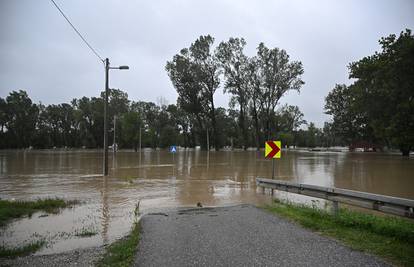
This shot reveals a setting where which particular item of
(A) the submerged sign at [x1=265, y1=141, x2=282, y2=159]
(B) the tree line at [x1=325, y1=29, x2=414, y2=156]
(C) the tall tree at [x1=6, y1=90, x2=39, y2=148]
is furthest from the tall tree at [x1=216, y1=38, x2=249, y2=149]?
(C) the tall tree at [x1=6, y1=90, x2=39, y2=148]

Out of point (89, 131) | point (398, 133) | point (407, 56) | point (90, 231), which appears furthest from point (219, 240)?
point (89, 131)

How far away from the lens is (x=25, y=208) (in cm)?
916

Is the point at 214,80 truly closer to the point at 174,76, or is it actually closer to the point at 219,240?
the point at 174,76

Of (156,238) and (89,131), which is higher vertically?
(89,131)

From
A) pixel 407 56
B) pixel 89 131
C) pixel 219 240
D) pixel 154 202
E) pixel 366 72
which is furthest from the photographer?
pixel 89 131

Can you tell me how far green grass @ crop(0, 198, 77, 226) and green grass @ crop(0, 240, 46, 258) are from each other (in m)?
2.29

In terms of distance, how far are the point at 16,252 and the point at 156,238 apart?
2.33m

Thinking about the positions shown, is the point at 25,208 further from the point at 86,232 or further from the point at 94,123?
the point at 94,123

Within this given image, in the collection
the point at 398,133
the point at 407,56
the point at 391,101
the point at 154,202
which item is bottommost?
the point at 154,202

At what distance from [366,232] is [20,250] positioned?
6323 millimetres

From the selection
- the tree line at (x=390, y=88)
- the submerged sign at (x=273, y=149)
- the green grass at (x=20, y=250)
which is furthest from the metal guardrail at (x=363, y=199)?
the tree line at (x=390, y=88)

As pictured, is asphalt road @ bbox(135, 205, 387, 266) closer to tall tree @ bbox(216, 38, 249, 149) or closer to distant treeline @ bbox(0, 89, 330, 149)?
tall tree @ bbox(216, 38, 249, 149)

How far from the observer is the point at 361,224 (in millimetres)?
6656

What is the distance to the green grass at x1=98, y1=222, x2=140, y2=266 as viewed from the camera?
4.75 metres
